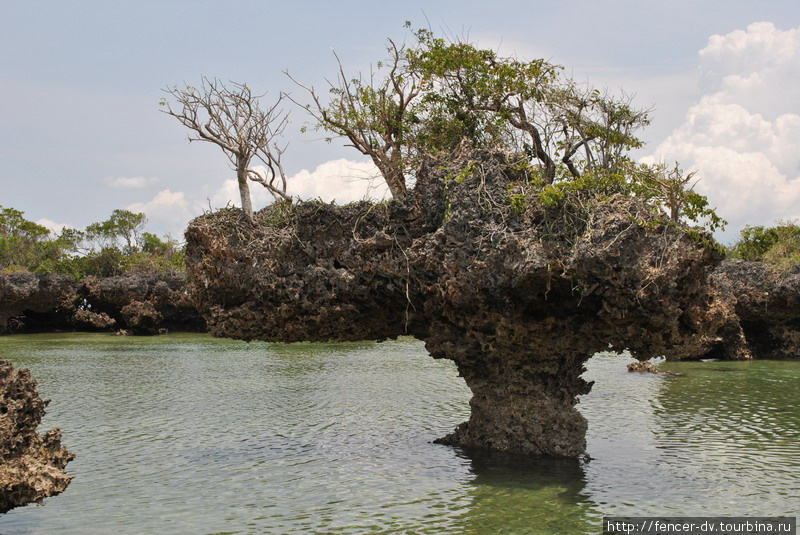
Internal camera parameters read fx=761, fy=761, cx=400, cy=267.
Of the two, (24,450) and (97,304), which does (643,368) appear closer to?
(24,450)

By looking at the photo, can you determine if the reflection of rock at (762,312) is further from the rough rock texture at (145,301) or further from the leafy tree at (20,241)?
the leafy tree at (20,241)

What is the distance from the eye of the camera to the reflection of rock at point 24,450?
8.09m

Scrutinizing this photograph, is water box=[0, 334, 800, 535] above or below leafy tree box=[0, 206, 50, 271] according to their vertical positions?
below

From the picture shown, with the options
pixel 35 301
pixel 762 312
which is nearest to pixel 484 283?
pixel 762 312

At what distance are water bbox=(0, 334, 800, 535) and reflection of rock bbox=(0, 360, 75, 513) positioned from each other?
55.2 inches

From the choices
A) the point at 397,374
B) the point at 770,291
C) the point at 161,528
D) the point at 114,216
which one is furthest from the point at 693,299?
the point at 114,216

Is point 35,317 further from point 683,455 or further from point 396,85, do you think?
point 683,455

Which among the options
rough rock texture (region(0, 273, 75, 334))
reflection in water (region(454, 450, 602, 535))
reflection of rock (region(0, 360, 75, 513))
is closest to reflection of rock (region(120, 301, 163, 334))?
rough rock texture (region(0, 273, 75, 334))

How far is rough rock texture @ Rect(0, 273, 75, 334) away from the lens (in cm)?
4525

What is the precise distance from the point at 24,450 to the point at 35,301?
1699 inches

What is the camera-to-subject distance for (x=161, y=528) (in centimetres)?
970

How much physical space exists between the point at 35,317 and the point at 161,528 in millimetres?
47620

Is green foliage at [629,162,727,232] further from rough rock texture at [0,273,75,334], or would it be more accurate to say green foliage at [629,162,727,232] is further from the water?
rough rock texture at [0,273,75,334]

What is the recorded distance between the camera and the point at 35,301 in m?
47.6
